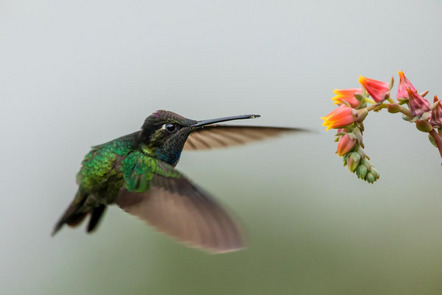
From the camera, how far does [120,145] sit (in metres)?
2.53

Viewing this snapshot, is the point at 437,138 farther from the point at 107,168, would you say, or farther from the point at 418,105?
the point at 107,168

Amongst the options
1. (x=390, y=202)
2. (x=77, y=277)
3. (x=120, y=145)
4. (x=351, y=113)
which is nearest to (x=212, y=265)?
(x=77, y=277)

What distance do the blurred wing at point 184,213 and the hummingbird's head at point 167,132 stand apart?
100mm

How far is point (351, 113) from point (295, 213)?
290cm

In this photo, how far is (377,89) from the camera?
7.50 feet

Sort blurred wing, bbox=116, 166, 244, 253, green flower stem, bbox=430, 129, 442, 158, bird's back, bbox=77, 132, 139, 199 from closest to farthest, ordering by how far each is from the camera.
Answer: blurred wing, bbox=116, 166, 244, 253
green flower stem, bbox=430, 129, 442, 158
bird's back, bbox=77, 132, 139, 199

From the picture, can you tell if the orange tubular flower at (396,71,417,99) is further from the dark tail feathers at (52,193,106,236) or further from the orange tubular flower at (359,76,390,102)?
the dark tail feathers at (52,193,106,236)

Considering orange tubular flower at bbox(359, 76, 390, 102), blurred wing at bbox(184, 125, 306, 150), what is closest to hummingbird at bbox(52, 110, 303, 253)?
blurred wing at bbox(184, 125, 306, 150)

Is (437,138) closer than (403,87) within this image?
Yes

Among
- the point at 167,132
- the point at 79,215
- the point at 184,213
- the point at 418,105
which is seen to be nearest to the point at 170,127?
the point at 167,132

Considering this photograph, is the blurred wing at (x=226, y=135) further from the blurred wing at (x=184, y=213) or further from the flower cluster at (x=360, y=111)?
the blurred wing at (x=184, y=213)

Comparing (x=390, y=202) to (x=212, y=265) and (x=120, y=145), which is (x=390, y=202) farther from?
(x=120, y=145)

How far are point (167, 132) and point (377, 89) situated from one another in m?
0.79

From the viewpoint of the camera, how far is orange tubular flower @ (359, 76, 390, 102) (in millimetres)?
2275
